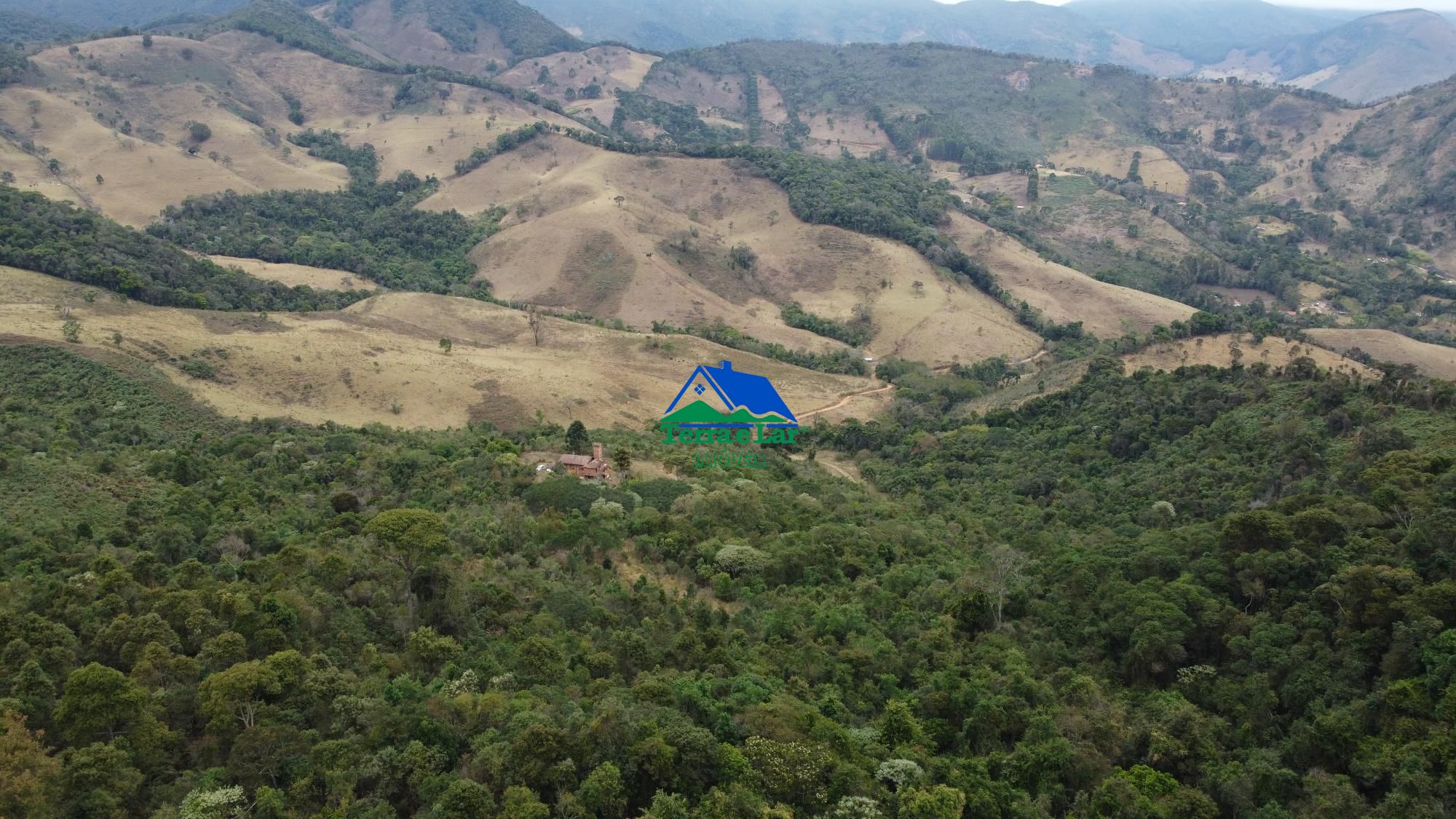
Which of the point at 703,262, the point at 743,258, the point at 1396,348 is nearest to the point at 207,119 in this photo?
the point at 703,262

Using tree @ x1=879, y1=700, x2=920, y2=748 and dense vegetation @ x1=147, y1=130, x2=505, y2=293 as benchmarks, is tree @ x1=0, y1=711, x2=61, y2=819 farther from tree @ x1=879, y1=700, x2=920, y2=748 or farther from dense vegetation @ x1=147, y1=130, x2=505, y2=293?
dense vegetation @ x1=147, y1=130, x2=505, y2=293

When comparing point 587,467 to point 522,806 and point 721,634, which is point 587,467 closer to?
point 721,634

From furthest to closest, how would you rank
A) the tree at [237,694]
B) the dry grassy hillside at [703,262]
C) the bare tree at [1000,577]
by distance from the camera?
1. the dry grassy hillside at [703,262]
2. the bare tree at [1000,577]
3. the tree at [237,694]

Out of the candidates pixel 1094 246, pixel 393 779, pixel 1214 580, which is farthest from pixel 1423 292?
pixel 393 779

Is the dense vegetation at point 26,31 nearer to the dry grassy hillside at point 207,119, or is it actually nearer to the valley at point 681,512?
the dry grassy hillside at point 207,119

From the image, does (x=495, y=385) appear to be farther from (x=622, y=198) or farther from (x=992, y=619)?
(x=622, y=198)

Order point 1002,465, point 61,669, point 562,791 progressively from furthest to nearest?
1. point 1002,465
2. point 61,669
3. point 562,791

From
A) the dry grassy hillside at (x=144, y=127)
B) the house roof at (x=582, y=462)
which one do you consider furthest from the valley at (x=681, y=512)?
the dry grassy hillside at (x=144, y=127)
